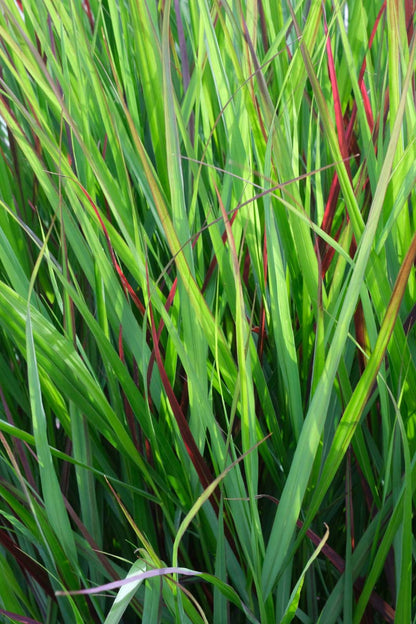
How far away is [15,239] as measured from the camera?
0.44 m

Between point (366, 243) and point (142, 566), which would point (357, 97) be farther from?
point (142, 566)

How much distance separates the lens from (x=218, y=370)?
12.6 inches

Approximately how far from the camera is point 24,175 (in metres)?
0.52

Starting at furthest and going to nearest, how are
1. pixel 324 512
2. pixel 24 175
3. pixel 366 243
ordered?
pixel 24 175 → pixel 324 512 → pixel 366 243

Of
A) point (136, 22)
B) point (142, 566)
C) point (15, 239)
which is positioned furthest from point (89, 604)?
point (136, 22)

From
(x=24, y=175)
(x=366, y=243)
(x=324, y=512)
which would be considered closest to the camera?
(x=366, y=243)

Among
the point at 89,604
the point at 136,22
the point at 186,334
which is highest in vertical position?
the point at 136,22

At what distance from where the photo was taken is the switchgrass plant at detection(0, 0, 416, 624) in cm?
31

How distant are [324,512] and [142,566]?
0.13m

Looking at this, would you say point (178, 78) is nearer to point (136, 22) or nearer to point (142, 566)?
point (136, 22)

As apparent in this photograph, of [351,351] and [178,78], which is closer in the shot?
[351,351]

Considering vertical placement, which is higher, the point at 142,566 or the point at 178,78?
the point at 178,78

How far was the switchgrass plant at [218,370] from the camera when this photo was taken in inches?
12.1

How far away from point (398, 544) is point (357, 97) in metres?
0.25
